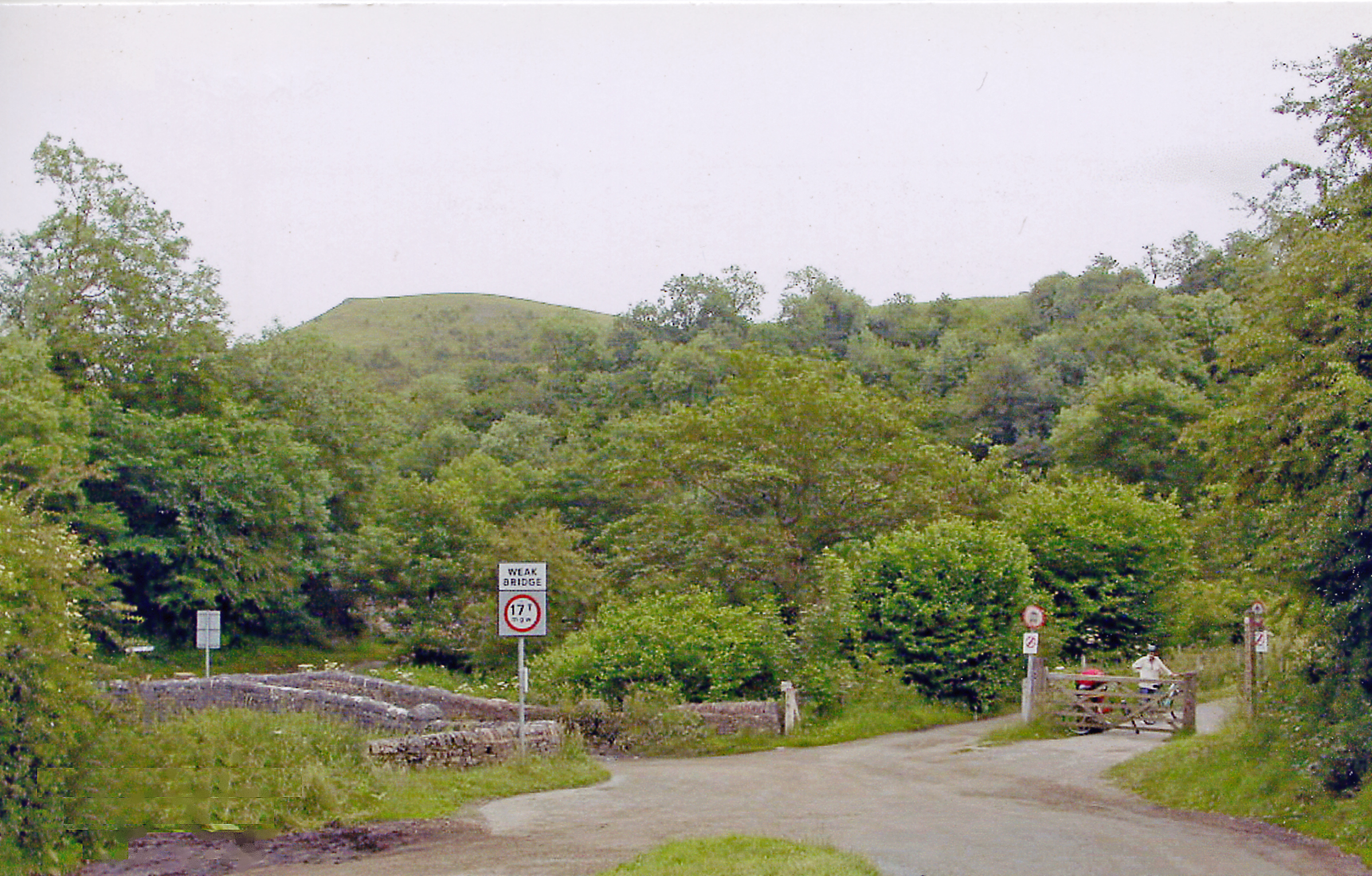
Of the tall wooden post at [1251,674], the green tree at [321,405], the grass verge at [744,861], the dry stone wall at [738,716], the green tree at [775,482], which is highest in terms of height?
the green tree at [321,405]

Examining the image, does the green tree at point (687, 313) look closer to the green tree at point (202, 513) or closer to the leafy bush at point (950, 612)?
the green tree at point (202, 513)

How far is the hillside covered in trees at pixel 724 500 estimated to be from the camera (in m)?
13.5

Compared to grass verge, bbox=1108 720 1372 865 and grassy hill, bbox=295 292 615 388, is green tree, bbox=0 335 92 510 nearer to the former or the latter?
grass verge, bbox=1108 720 1372 865

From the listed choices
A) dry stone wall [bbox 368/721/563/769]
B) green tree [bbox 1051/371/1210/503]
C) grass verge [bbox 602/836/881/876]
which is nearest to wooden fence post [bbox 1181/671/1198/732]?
dry stone wall [bbox 368/721/563/769]

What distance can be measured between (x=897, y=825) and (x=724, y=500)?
21.8 meters

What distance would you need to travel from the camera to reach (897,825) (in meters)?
13.2

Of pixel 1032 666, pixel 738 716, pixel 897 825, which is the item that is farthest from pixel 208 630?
pixel 897 825

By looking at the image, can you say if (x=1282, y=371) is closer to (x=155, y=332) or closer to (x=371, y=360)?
(x=155, y=332)

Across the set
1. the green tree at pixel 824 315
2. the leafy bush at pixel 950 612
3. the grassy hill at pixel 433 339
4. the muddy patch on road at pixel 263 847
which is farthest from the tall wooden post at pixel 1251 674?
the grassy hill at pixel 433 339

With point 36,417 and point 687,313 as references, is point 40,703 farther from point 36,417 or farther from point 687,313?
point 687,313

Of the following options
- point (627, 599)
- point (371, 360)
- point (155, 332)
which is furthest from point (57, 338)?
point (371, 360)

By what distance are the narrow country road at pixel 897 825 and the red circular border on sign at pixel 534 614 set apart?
2.52m

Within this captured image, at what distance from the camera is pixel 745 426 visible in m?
34.7

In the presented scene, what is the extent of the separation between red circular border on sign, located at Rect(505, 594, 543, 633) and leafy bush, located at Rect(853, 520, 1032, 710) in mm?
11734
